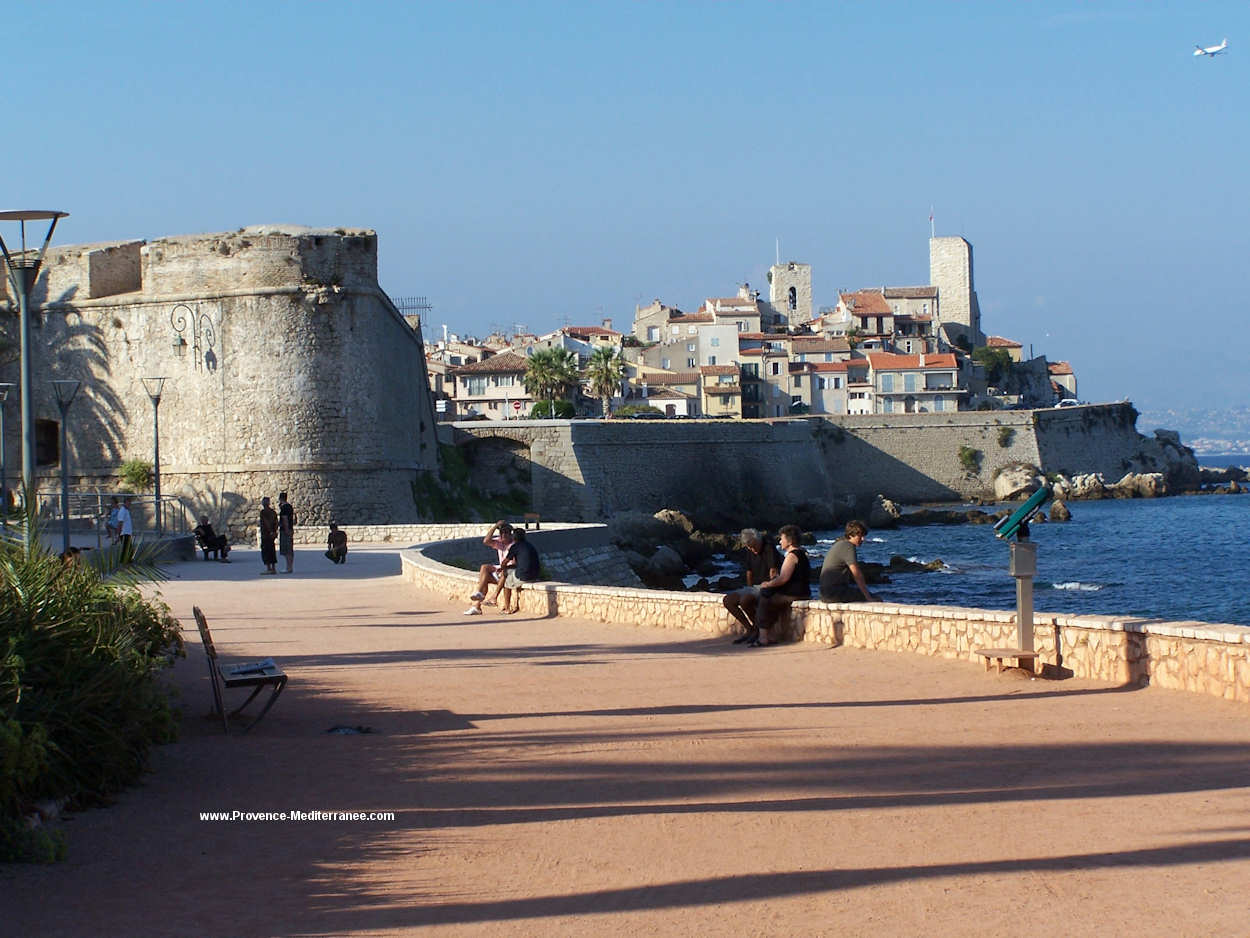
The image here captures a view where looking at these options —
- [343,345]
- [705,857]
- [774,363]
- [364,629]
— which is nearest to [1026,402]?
[774,363]

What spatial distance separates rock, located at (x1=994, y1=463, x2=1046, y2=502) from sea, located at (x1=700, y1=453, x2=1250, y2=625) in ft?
5.73

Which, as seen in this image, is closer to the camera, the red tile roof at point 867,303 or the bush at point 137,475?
the bush at point 137,475

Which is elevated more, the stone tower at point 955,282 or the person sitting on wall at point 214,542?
the stone tower at point 955,282

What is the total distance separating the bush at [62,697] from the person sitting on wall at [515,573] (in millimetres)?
7892

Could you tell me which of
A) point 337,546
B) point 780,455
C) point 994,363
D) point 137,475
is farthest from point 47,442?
point 994,363

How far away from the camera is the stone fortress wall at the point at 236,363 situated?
36188mm

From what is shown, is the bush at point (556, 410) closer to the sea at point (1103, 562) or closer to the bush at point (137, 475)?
the sea at point (1103, 562)

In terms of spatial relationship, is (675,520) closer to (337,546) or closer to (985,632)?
(337,546)

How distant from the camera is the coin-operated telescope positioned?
33.2ft

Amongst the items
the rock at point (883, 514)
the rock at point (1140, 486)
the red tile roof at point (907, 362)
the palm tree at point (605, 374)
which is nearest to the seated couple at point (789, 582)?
the rock at point (883, 514)

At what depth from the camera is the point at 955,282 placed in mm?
126188

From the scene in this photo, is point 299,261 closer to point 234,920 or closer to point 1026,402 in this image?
point 234,920

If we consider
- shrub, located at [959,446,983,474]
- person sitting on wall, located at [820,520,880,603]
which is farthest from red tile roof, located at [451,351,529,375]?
person sitting on wall, located at [820,520,880,603]

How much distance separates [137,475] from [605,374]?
161ft
